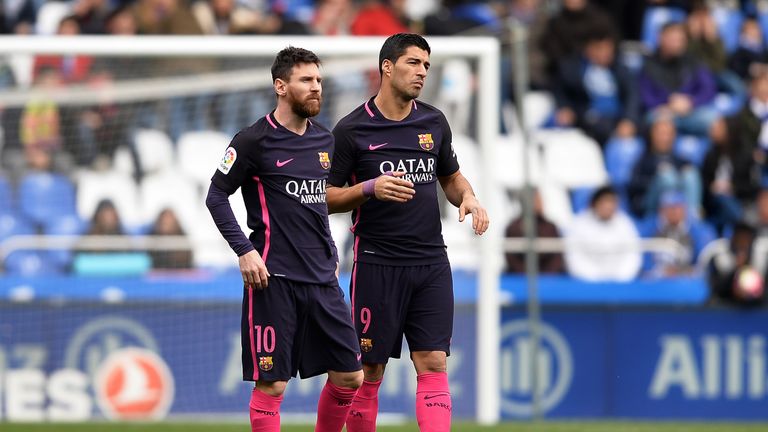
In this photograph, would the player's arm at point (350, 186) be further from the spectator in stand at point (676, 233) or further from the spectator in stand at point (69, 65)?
the spectator in stand at point (676, 233)

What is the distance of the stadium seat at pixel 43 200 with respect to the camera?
520 inches

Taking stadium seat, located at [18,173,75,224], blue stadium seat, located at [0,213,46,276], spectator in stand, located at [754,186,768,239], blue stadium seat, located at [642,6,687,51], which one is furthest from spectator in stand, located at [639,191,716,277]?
blue stadium seat, located at [0,213,46,276]

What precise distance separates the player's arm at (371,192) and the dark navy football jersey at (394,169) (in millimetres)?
119

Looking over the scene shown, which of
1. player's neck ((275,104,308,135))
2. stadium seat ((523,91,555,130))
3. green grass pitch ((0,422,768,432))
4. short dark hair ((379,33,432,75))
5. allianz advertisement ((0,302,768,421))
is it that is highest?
stadium seat ((523,91,555,130))

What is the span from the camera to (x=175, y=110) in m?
13.6

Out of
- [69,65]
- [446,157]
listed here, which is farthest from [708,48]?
[446,157]

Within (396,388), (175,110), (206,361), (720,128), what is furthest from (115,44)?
(720,128)

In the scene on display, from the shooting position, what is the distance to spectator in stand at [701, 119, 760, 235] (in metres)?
16.2

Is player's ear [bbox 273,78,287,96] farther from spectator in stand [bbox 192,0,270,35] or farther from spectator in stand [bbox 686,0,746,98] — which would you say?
spectator in stand [bbox 686,0,746,98]

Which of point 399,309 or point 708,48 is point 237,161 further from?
point 708,48

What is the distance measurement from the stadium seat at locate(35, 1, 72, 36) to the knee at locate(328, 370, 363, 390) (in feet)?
34.9

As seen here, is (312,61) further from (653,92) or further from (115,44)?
(653,92)

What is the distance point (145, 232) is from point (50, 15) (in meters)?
5.41

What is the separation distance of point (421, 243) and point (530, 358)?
19.4 ft
